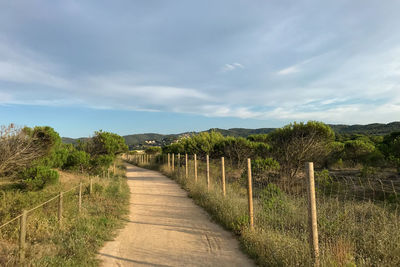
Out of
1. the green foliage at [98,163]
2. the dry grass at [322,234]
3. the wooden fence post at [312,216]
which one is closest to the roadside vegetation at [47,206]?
the green foliage at [98,163]

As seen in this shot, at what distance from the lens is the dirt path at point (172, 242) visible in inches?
181

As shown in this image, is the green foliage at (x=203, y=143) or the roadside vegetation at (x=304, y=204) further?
the green foliage at (x=203, y=143)

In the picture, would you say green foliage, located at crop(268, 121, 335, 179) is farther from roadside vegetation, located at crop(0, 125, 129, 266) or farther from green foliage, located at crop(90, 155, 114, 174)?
A: green foliage, located at crop(90, 155, 114, 174)

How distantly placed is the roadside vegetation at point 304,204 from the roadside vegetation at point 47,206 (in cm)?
334

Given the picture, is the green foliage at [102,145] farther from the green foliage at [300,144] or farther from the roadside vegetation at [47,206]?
the green foliage at [300,144]

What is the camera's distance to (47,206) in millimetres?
7430

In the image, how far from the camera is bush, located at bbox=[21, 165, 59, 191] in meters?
9.30

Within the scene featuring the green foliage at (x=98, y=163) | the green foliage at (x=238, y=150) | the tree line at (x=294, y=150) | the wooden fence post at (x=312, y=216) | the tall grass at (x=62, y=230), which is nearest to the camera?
the wooden fence post at (x=312, y=216)

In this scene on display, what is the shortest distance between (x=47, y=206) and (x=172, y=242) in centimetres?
457

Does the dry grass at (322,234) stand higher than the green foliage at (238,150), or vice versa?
the green foliage at (238,150)

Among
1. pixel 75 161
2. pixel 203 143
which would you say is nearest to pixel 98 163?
pixel 75 161

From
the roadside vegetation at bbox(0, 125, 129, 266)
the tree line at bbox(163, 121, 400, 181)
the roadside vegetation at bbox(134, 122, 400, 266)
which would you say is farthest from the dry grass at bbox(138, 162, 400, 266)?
the tree line at bbox(163, 121, 400, 181)

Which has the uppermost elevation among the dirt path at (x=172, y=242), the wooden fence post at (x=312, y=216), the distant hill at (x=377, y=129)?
the distant hill at (x=377, y=129)

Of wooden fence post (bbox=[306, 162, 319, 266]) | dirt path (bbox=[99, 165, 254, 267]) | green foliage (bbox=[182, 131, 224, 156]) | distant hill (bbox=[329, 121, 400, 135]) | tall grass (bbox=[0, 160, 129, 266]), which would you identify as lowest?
dirt path (bbox=[99, 165, 254, 267])
